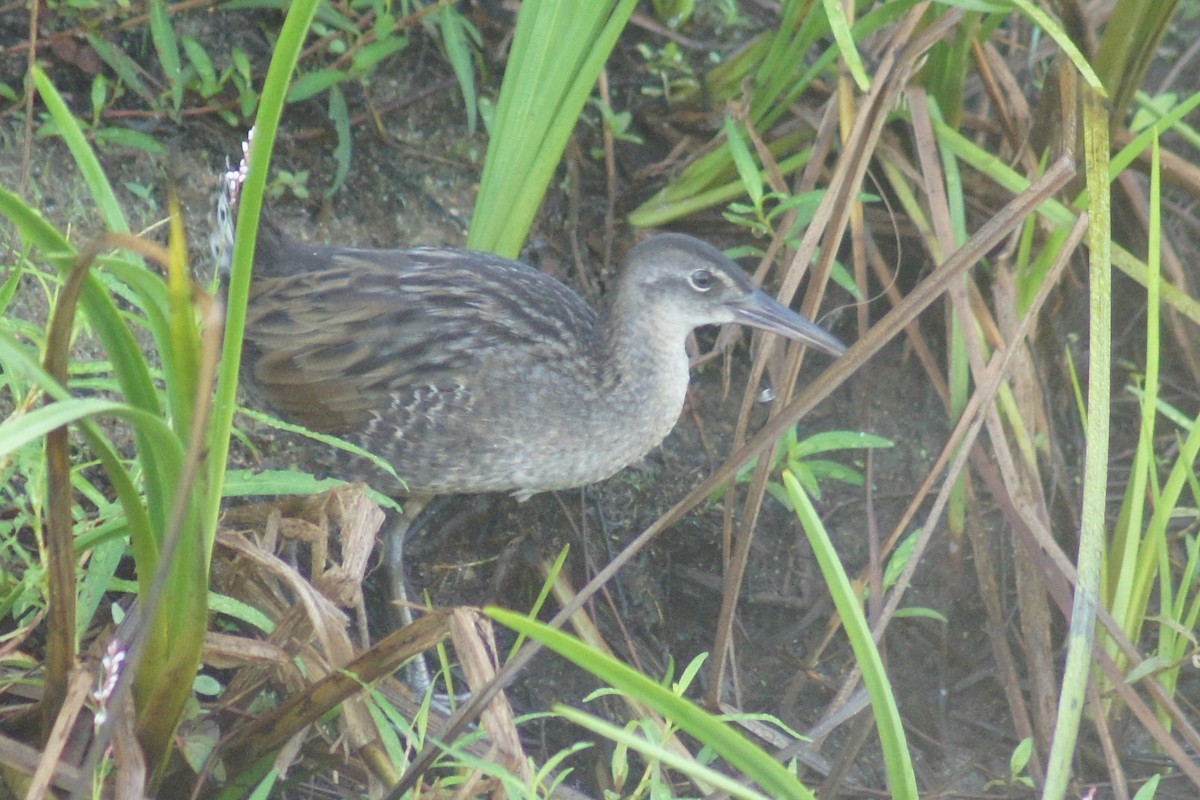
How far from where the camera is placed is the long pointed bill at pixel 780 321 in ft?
8.84

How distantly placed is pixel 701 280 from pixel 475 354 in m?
0.52

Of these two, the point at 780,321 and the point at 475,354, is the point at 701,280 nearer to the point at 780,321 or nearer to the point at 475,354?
the point at 780,321

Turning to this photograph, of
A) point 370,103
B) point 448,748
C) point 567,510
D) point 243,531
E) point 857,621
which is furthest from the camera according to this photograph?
point 370,103

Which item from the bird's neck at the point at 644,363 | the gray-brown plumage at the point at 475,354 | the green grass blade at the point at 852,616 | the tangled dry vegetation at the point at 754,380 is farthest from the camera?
the bird's neck at the point at 644,363

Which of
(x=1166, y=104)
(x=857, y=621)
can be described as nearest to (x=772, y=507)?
(x=1166, y=104)

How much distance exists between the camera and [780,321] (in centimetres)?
273

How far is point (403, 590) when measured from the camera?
2.81 meters

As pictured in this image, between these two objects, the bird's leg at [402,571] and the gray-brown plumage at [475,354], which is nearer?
the gray-brown plumage at [475,354]

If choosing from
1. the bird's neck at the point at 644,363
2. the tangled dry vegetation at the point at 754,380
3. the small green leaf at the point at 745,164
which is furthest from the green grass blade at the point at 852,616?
Answer: the small green leaf at the point at 745,164

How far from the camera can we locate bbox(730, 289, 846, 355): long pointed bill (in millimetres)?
2695

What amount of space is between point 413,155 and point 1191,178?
6.13 feet

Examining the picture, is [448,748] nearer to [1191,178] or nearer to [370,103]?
[370,103]

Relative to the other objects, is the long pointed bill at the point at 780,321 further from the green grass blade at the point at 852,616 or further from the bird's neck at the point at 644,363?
the green grass blade at the point at 852,616

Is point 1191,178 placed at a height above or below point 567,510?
above
